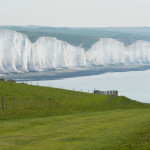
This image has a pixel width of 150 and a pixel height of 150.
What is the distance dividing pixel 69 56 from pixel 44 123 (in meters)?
163

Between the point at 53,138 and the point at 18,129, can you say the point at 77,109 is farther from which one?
the point at 53,138

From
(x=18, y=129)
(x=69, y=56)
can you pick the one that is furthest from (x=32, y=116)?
(x=69, y=56)

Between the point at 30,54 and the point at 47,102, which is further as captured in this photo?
the point at 30,54

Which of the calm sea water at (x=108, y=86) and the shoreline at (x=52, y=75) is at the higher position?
the shoreline at (x=52, y=75)

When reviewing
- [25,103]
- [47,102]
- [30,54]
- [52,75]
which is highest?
[30,54]

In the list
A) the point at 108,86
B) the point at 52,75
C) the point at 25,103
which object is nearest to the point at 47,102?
the point at 25,103

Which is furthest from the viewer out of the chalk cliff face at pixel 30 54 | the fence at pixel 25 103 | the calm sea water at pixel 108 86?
the chalk cliff face at pixel 30 54

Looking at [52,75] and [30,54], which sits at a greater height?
[30,54]

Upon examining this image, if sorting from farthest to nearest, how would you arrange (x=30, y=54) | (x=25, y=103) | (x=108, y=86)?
1. (x=30, y=54)
2. (x=108, y=86)
3. (x=25, y=103)

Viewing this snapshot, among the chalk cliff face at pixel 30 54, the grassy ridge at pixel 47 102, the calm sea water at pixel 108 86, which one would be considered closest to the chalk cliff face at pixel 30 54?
the chalk cliff face at pixel 30 54

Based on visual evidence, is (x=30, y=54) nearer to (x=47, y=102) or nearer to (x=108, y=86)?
(x=108, y=86)

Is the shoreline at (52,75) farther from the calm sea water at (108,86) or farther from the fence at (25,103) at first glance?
the fence at (25,103)

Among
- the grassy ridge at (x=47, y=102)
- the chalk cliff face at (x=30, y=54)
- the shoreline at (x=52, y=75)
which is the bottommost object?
the grassy ridge at (x=47, y=102)

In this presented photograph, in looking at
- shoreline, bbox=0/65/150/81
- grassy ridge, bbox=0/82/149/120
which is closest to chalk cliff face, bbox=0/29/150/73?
shoreline, bbox=0/65/150/81
